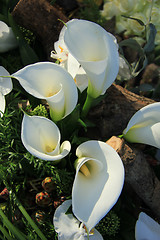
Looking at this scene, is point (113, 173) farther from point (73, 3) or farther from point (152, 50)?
point (73, 3)

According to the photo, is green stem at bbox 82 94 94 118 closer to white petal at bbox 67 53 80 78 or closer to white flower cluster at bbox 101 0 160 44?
white petal at bbox 67 53 80 78

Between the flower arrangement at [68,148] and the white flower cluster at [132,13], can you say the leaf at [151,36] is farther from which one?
the flower arrangement at [68,148]

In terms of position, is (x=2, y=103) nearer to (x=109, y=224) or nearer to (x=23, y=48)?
(x=23, y=48)

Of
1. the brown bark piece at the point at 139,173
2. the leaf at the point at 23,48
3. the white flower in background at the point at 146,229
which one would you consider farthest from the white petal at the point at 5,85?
the white flower in background at the point at 146,229

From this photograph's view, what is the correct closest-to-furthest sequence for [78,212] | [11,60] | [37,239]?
[78,212], [37,239], [11,60]

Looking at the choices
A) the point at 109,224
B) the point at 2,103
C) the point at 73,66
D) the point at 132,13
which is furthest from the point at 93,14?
the point at 109,224

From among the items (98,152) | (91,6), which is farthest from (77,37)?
(91,6)

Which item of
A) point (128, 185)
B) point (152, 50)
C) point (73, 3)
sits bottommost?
point (128, 185)
